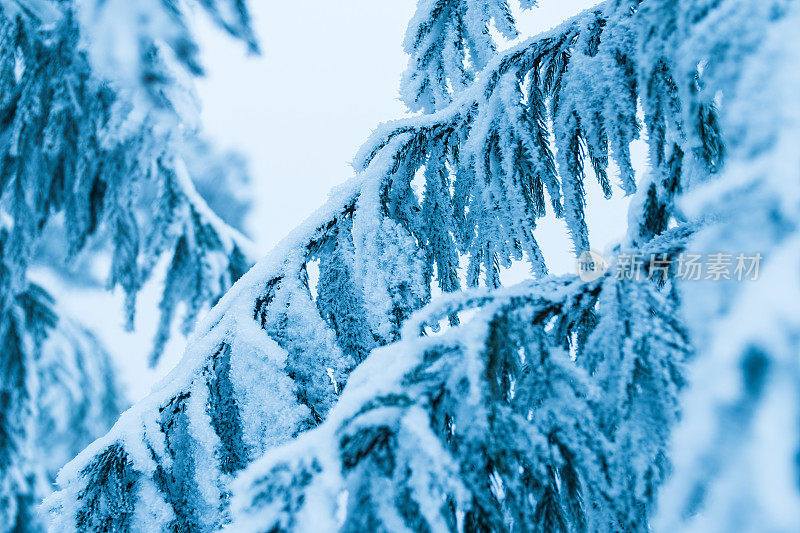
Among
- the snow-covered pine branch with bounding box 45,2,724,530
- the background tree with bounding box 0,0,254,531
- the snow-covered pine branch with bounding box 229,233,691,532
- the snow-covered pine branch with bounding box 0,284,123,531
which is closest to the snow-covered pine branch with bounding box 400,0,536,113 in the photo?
the snow-covered pine branch with bounding box 45,2,724,530

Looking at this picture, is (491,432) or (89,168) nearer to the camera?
(491,432)

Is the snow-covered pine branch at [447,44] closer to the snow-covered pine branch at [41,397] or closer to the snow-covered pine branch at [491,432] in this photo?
the snow-covered pine branch at [491,432]

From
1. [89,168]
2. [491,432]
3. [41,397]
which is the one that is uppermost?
[89,168]

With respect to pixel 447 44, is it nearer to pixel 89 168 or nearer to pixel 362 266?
pixel 362 266

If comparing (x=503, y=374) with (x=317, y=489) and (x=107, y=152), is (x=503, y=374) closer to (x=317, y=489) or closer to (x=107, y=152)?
(x=317, y=489)

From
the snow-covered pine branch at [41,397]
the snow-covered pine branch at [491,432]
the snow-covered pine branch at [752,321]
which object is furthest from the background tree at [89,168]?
the snow-covered pine branch at [752,321]

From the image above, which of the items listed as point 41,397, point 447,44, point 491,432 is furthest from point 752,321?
point 41,397

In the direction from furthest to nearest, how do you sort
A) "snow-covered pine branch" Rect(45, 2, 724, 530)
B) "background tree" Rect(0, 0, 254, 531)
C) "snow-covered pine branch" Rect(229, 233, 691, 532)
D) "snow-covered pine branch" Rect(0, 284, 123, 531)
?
1. "snow-covered pine branch" Rect(0, 284, 123, 531)
2. "background tree" Rect(0, 0, 254, 531)
3. "snow-covered pine branch" Rect(45, 2, 724, 530)
4. "snow-covered pine branch" Rect(229, 233, 691, 532)

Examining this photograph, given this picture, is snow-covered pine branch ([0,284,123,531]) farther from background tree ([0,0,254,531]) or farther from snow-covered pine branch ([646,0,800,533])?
snow-covered pine branch ([646,0,800,533])

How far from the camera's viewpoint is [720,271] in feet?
1.57

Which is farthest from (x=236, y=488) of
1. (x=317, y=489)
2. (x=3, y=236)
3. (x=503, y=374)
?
(x=3, y=236)

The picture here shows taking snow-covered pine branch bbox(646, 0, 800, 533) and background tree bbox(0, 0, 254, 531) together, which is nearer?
snow-covered pine branch bbox(646, 0, 800, 533)

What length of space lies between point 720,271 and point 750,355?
5.4 inches

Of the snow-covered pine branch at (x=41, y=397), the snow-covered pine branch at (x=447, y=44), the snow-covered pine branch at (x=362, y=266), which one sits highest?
the snow-covered pine branch at (x=41, y=397)
